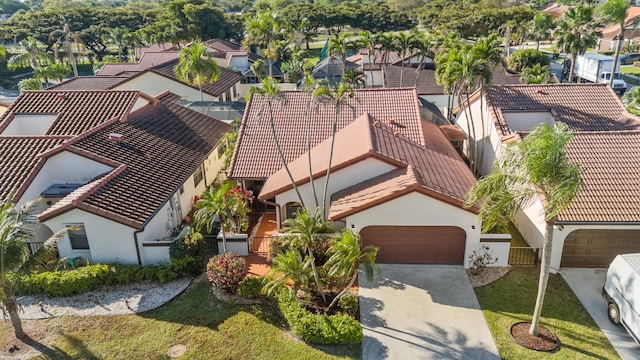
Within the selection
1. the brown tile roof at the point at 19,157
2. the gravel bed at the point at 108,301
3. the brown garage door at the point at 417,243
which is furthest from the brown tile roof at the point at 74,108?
the brown garage door at the point at 417,243

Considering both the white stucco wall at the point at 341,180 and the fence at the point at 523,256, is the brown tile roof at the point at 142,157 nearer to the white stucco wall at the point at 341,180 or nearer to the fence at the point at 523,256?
the white stucco wall at the point at 341,180

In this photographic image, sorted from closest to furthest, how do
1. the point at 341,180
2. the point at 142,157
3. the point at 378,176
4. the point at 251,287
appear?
the point at 251,287, the point at 378,176, the point at 341,180, the point at 142,157

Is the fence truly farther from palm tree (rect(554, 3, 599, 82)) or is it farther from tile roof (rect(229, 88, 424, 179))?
palm tree (rect(554, 3, 599, 82))

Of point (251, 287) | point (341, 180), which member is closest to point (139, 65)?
point (341, 180)

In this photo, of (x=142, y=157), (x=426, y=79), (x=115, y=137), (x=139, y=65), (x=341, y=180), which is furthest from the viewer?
(x=139, y=65)

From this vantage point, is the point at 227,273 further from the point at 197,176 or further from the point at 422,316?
the point at 197,176

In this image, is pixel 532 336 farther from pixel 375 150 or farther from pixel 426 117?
pixel 426 117

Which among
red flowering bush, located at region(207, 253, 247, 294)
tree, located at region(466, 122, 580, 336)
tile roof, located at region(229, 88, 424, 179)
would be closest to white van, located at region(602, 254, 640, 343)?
tree, located at region(466, 122, 580, 336)
